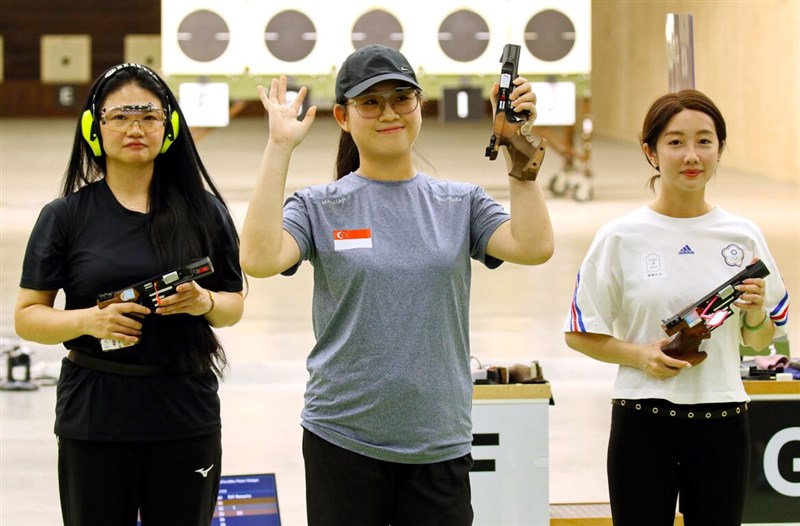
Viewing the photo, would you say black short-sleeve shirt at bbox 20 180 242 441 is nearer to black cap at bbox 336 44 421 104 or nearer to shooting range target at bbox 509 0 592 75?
black cap at bbox 336 44 421 104

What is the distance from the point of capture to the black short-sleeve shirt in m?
2.26

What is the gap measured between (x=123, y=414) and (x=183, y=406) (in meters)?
0.10

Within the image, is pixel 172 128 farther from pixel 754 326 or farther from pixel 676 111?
pixel 754 326

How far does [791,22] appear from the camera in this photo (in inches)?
465

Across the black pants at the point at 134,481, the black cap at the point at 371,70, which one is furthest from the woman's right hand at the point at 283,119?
the black pants at the point at 134,481

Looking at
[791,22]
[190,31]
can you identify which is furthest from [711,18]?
[190,31]

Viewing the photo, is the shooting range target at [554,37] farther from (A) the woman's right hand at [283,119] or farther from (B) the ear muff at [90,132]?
(A) the woman's right hand at [283,119]

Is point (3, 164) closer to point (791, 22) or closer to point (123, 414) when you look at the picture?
point (791, 22)

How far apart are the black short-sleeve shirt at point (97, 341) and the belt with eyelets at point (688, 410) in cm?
81

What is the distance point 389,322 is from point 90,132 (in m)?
0.72

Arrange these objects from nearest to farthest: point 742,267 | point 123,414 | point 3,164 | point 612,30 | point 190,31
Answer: point 123,414 < point 742,267 < point 190,31 < point 3,164 < point 612,30

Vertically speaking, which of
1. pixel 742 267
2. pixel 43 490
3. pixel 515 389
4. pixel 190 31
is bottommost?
pixel 43 490

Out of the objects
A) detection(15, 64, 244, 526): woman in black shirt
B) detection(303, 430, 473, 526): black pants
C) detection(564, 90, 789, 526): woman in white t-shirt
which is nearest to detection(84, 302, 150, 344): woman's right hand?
detection(15, 64, 244, 526): woman in black shirt

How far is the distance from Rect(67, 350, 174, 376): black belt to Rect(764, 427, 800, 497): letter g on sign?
5.50 feet
